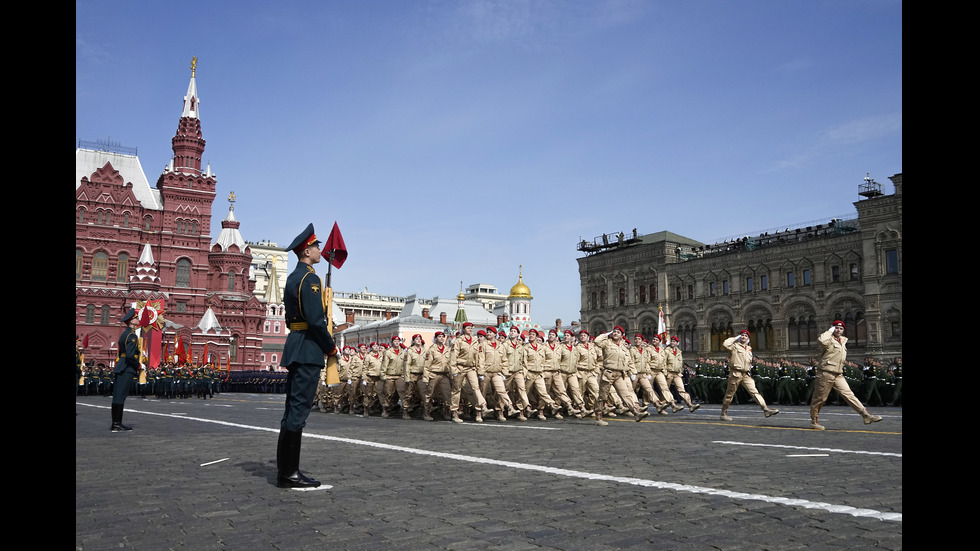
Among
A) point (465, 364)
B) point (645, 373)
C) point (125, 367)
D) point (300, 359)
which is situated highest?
point (300, 359)

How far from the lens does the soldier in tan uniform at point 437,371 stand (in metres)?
15.6

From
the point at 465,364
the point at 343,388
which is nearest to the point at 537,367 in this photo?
the point at 465,364

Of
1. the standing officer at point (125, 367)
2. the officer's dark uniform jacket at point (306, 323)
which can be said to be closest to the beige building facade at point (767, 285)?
the standing officer at point (125, 367)

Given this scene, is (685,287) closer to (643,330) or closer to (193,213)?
(643,330)

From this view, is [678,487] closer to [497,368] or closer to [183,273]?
[497,368]

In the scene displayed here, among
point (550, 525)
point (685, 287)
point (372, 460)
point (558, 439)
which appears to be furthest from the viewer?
point (685, 287)

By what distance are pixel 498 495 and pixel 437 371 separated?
10505 mm

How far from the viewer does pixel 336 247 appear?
12.7 meters

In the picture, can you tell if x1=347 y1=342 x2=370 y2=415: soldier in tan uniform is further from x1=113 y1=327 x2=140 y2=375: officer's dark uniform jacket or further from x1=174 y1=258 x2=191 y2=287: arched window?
x1=174 y1=258 x2=191 y2=287: arched window

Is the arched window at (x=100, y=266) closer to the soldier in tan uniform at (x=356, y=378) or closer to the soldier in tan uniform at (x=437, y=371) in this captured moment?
the soldier in tan uniform at (x=356, y=378)

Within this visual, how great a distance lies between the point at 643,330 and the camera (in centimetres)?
5978
